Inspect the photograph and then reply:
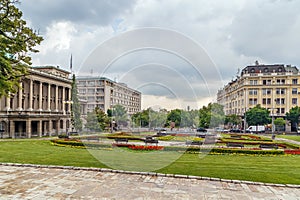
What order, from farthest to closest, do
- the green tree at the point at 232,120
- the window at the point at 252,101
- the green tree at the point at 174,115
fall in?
the window at the point at 252,101 → the green tree at the point at 232,120 → the green tree at the point at 174,115

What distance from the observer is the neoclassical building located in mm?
42469

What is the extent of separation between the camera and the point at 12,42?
12.9 m

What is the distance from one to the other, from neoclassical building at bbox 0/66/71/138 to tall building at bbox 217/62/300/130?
150ft

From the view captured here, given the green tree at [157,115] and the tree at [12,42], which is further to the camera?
the green tree at [157,115]

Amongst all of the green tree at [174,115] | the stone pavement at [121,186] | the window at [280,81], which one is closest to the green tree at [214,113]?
the green tree at [174,115]

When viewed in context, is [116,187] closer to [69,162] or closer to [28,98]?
[69,162]

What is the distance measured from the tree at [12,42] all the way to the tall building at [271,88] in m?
67.9

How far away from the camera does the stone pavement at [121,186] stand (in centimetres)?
958

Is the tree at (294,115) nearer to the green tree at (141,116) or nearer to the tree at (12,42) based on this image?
Answer: the green tree at (141,116)

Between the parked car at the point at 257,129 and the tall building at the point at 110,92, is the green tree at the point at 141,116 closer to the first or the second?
the tall building at the point at 110,92

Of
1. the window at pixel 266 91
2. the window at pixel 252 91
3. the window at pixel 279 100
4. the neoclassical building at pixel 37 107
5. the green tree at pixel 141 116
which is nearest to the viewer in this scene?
the green tree at pixel 141 116

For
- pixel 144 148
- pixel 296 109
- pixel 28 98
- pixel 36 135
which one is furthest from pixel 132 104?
pixel 296 109

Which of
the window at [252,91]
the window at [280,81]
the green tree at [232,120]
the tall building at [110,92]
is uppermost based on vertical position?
the window at [280,81]

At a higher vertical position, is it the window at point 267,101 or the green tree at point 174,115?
the window at point 267,101
